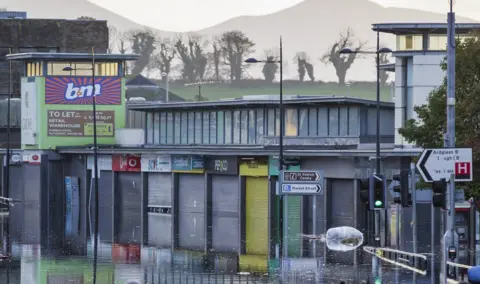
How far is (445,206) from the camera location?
32.4m

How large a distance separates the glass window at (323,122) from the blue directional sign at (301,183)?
2011 centimetres

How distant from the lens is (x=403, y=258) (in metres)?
44.2

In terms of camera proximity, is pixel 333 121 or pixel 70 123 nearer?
pixel 333 121

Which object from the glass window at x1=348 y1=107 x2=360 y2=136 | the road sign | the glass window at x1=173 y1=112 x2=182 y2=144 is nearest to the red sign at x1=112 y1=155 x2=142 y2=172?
the glass window at x1=173 y1=112 x2=182 y2=144

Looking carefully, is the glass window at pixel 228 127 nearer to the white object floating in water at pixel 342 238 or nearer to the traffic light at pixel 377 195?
the white object floating in water at pixel 342 238

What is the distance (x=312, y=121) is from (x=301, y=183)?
70.5ft

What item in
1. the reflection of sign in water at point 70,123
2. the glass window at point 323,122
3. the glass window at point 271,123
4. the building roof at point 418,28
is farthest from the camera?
the reflection of sign in water at point 70,123

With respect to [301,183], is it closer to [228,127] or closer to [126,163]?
[228,127]

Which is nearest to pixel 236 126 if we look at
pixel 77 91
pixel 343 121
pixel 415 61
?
pixel 343 121

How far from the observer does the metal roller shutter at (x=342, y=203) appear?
6769 centimetres

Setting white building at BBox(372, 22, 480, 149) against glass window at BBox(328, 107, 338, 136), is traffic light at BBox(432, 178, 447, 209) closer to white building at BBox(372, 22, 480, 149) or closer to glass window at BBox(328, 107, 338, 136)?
white building at BBox(372, 22, 480, 149)

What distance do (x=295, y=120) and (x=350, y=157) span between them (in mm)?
11891

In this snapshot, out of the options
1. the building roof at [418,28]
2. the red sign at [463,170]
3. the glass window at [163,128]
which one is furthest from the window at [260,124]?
the red sign at [463,170]

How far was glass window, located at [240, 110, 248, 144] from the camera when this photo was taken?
84312mm
